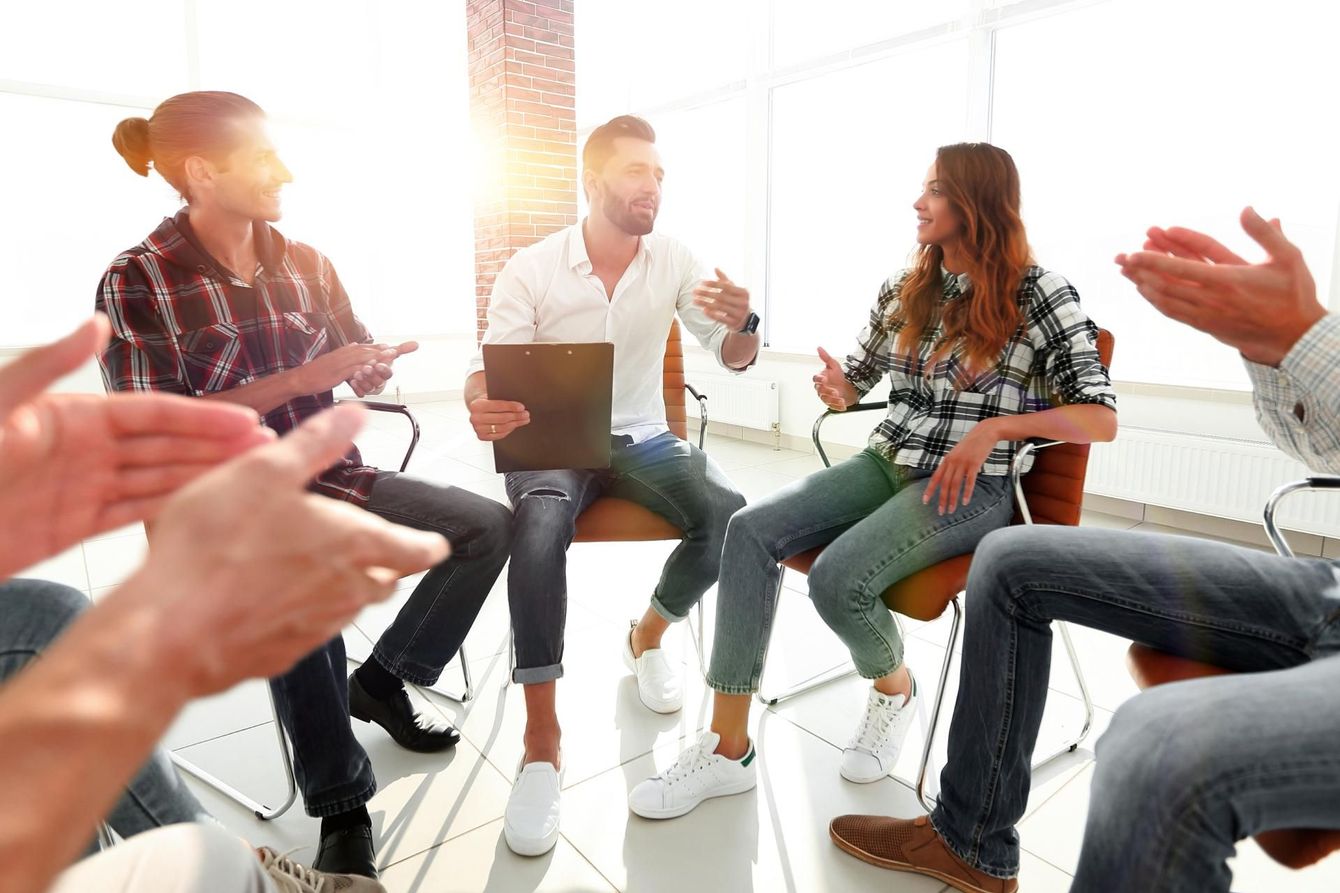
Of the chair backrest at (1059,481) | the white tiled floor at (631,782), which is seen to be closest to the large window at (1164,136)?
the white tiled floor at (631,782)

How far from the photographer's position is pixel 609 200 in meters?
2.04

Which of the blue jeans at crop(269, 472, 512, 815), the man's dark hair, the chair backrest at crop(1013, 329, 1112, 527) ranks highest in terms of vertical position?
the man's dark hair

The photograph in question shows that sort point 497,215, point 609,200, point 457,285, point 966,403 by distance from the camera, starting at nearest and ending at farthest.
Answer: point 966,403, point 609,200, point 497,215, point 457,285

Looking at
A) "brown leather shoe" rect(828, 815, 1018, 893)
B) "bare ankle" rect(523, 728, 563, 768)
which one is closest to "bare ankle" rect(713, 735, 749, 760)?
"brown leather shoe" rect(828, 815, 1018, 893)

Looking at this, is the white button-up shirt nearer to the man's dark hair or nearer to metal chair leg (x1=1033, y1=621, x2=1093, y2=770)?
the man's dark hair

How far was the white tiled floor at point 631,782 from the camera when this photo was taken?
1.38 meters

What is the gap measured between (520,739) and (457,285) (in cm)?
636

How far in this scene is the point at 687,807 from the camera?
153cm

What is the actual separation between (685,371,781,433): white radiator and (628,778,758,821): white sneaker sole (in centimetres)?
363

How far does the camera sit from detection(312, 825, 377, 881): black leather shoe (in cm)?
133

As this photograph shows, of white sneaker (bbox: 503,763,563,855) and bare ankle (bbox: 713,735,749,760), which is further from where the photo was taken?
bare ankle (bbox: 713,735,749,760)

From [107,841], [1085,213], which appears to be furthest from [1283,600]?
[1085,213]

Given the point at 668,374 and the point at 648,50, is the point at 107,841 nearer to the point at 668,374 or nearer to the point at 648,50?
the point at 668,374

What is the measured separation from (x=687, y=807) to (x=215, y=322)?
132cm
